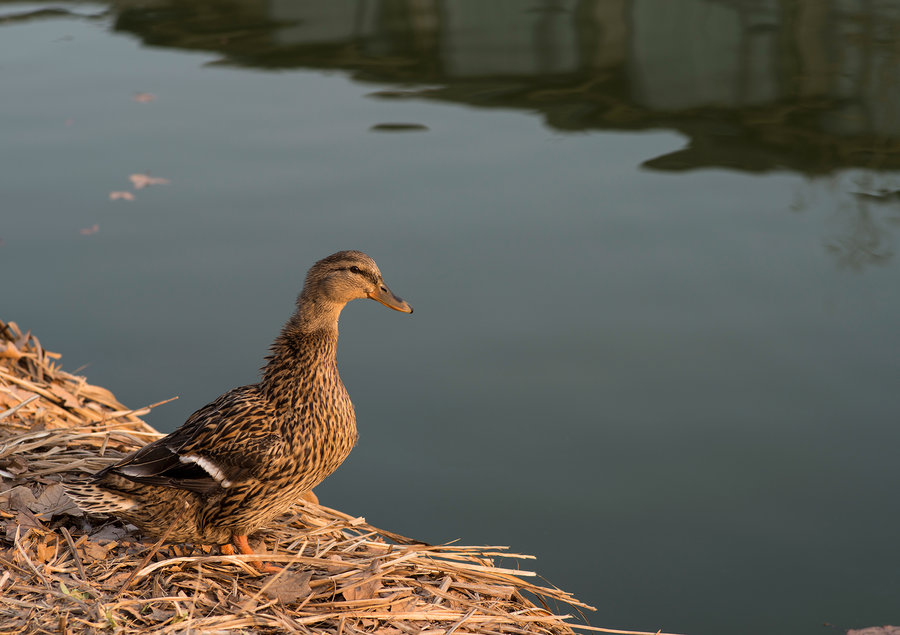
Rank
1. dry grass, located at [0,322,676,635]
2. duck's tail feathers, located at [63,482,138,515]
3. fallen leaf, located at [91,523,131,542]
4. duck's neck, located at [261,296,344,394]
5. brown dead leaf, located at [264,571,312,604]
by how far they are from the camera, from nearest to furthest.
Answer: dry grass, located at [0,322,676,635] → brown dead leaf, located at [264,571,312,604] → duck's tail feathers, located at [63,482,138,515] → fallen leaf, located at [91,523,131,542] → duck's neck, located at [261,296,344,394]

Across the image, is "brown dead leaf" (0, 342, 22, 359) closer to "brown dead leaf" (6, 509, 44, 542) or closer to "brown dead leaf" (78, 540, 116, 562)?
"brown dead leaf" (6, 509, 44, 542)

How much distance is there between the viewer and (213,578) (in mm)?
2850

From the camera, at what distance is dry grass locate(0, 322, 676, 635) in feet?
8.41

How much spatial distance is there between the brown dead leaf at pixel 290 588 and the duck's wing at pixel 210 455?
35 cm

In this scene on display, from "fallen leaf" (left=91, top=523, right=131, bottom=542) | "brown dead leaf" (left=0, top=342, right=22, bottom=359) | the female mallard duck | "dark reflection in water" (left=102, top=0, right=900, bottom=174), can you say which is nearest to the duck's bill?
the female mallard duck

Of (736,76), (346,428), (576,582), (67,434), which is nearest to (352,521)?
(346,428)

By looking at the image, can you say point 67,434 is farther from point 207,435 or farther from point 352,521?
point 352,521

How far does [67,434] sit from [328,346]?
3.79ft

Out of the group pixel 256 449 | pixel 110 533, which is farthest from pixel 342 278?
pixel 110 533

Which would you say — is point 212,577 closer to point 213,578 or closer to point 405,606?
point 213,578

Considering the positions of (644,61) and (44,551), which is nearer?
(44,551)

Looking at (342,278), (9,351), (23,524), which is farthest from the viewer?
(9,351)

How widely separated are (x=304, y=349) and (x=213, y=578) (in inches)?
32.7

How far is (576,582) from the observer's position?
3.62 metres
